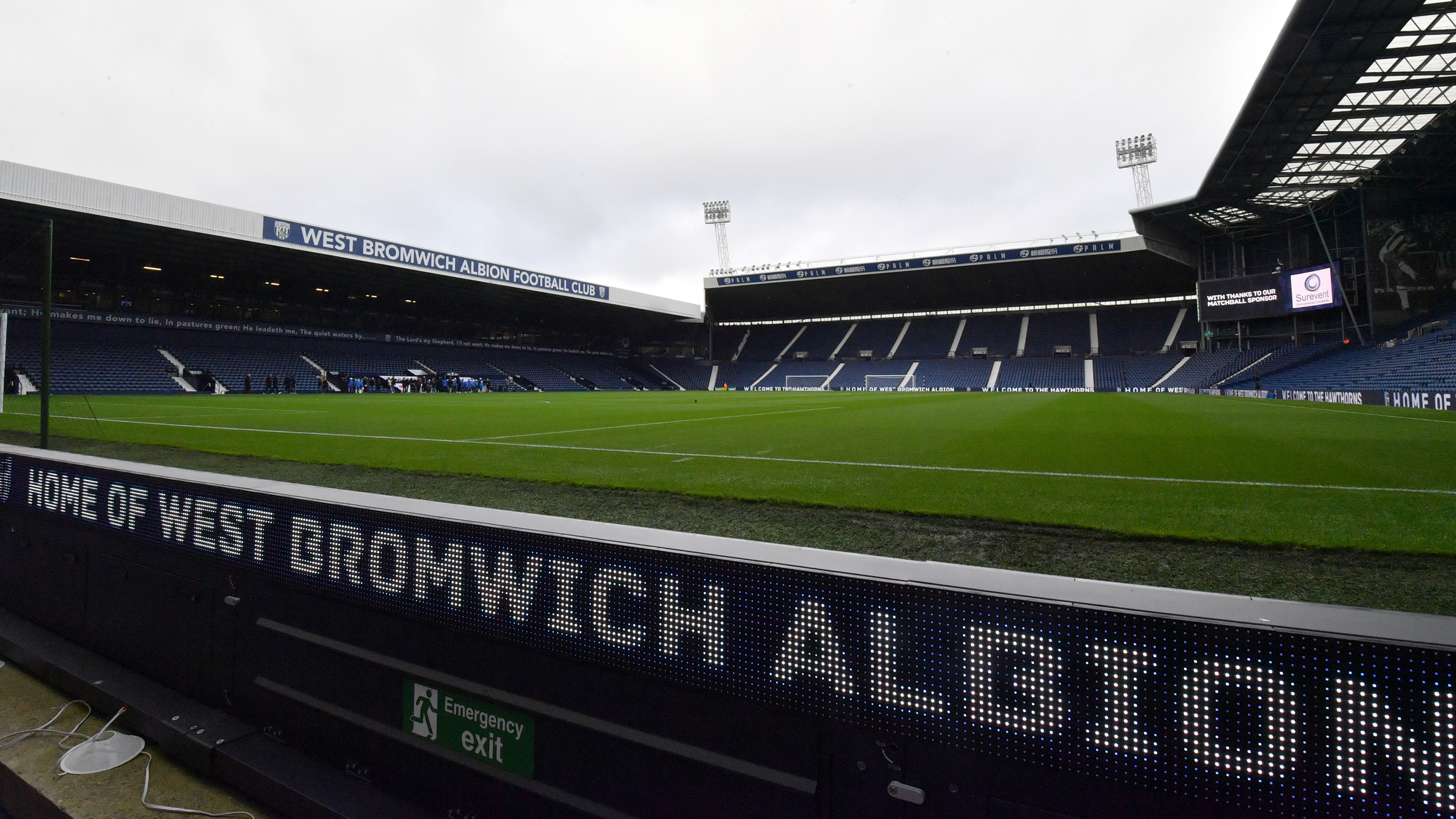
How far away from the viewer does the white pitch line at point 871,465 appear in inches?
235

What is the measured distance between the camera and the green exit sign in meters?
1.94

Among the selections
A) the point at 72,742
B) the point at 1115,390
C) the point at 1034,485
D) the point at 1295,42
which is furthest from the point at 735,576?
the point at 1115,390

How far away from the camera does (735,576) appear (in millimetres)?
1637

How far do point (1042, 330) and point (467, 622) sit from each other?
5726cm

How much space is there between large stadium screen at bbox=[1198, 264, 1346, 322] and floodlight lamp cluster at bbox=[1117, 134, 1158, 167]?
12.7m

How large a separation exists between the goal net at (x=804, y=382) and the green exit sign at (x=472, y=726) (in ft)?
169

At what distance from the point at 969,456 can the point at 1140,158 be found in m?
48.2

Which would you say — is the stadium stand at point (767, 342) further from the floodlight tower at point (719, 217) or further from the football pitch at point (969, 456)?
the football pitch at point (969, 456)

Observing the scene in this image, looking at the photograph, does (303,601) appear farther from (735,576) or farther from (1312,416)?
(1312,416)

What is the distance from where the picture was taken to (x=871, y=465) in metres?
7.65

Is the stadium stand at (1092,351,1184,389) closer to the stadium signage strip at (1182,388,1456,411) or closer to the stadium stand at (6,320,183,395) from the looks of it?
the stadium signage strip at (1182,388,1456,411)

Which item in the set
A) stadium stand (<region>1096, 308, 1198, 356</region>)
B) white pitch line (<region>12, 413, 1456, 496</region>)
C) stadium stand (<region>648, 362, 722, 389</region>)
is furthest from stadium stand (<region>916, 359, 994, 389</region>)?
white pitch line (<region>12, 413, 1456, 496</region>)


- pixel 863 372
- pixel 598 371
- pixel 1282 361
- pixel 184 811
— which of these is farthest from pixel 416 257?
pixel 1282 361

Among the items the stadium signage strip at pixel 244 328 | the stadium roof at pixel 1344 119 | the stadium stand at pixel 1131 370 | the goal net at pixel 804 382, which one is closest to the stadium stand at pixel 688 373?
the goal net at pixel 804 382
